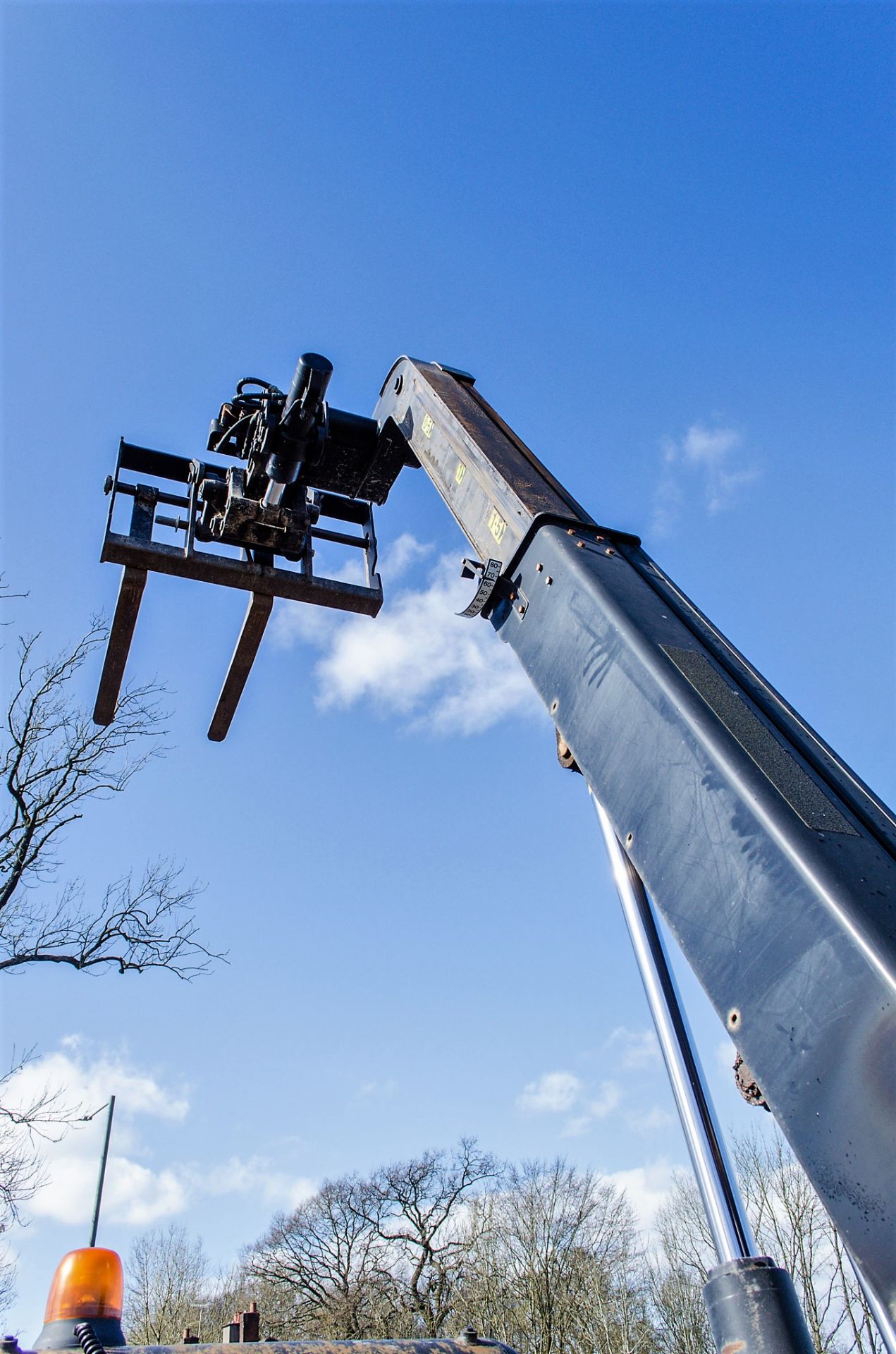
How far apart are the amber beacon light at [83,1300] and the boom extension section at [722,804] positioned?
208cm

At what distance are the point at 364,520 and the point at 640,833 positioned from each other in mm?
3310

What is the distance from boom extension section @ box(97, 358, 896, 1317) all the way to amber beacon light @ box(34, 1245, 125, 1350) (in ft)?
6.83

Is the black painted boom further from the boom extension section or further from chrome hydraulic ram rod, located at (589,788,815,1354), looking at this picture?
chrome hydraulic ram rod, located at (589,788,815,1354)

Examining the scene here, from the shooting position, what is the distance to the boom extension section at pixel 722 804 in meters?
1.27

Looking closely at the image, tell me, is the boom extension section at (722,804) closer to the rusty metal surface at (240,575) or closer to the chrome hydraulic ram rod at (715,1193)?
the chrome hydraulic ram rod at (715,1193)

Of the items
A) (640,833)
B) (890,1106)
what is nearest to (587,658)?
(640,833)

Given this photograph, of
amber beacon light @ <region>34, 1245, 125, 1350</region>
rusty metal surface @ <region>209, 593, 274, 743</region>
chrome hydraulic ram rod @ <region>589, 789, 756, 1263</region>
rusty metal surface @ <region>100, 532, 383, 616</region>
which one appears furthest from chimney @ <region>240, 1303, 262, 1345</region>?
chrome hydraulic ram rod @ <region>589, 789, 756, 1263</region>

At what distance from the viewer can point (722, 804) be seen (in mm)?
1631

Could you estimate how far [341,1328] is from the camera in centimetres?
3152

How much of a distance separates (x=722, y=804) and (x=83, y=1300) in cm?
240

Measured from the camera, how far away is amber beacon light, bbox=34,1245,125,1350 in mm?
2549

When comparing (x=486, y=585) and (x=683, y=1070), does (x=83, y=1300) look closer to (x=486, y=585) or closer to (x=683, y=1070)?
(x=683, y=1070)

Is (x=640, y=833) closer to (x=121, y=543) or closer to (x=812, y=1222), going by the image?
(x=121, y=543)

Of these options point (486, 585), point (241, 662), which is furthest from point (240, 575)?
point (486, 585)
